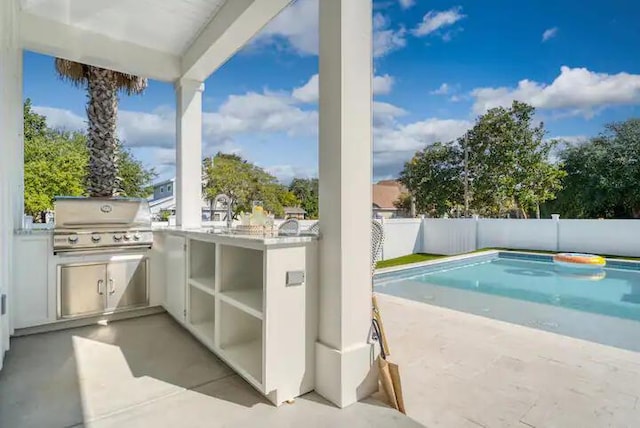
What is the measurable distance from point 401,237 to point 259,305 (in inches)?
391

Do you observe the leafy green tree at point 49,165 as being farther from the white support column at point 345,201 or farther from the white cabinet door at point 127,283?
the white support column at point 345,201

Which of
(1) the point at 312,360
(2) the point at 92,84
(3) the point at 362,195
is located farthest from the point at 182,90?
(1) the point at 312,360

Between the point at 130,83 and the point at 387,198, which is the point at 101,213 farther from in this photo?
the point at 387,198

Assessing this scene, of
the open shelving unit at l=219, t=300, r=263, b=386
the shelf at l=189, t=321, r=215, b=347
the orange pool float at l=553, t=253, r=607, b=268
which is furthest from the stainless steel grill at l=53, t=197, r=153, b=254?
the orange pool float at l=553, t=253, r=607, b=268

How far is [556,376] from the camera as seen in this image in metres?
2.30

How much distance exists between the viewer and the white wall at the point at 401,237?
10.9 meters

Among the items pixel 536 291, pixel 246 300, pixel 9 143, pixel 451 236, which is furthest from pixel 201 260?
pixel 451 236

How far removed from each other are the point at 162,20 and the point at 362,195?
2.96m

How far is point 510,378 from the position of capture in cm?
228

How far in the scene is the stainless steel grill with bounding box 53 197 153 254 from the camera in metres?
3.36

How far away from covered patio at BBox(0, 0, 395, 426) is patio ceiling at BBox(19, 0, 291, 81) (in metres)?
0.01

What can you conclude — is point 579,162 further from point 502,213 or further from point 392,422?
point 392,422

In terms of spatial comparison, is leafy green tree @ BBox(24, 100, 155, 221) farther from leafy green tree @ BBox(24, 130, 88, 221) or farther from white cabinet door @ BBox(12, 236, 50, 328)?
white cabinet door @ BBox(12, 236, 50, 328)

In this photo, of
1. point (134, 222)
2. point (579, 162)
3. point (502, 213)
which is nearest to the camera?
point (134, 222)
